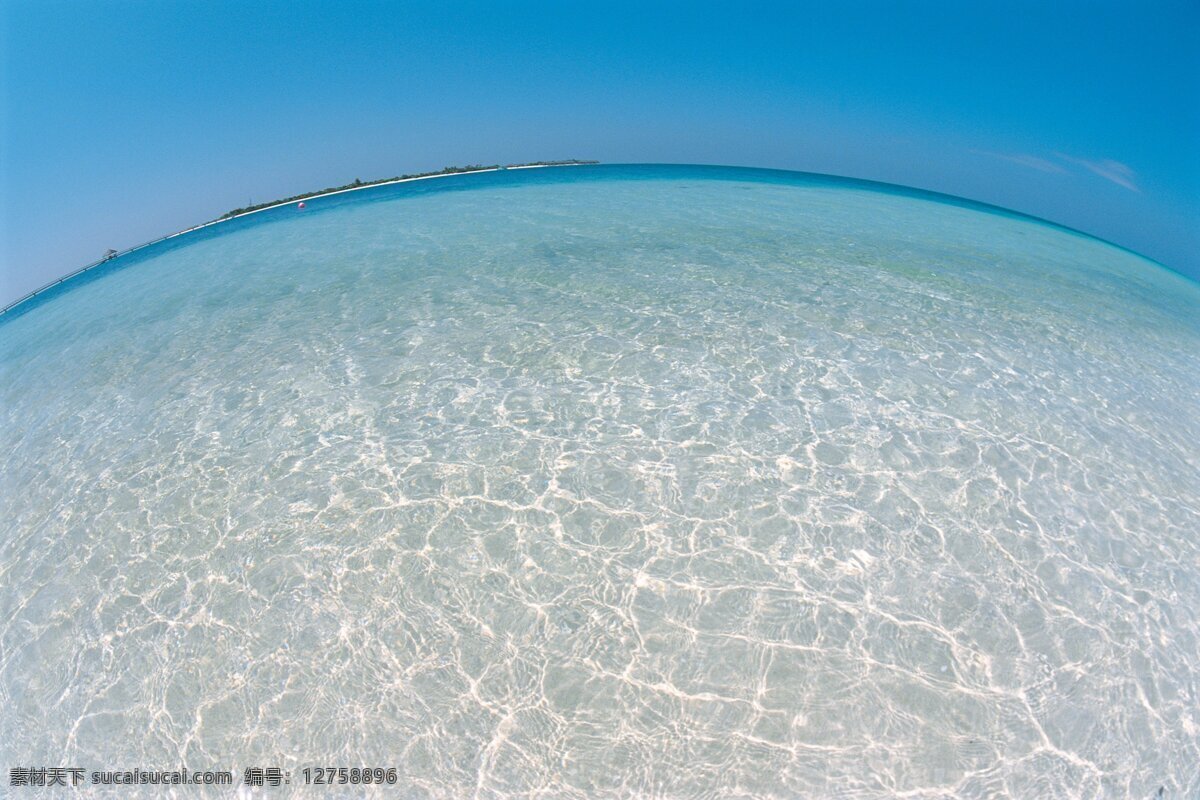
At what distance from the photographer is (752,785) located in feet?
10.5

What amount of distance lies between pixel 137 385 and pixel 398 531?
6.90 m

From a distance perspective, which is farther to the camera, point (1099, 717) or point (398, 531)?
point (398, 531)

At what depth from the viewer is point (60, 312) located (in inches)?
638

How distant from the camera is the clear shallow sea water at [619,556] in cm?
344

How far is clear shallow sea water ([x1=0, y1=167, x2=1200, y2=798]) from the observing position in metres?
3.44

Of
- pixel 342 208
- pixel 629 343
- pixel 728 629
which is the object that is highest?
pixel 342 208

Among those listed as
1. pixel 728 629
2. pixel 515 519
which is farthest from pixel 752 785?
pixel 515 519

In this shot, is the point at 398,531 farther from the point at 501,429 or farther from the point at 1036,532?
the point at 1036,532

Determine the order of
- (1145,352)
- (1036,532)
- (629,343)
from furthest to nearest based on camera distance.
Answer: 1. (1145,352)
2. (629,343)
3. (1036,532)

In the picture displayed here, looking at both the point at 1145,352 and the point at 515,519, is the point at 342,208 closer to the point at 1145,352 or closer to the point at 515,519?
the point at 515,519

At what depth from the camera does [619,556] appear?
181 inches

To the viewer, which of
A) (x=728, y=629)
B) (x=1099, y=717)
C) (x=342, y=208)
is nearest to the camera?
(x=1099, y=717)

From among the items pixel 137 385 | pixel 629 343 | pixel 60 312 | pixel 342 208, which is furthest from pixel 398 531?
pixel 342 208

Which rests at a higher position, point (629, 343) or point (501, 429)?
point (629, 343)
